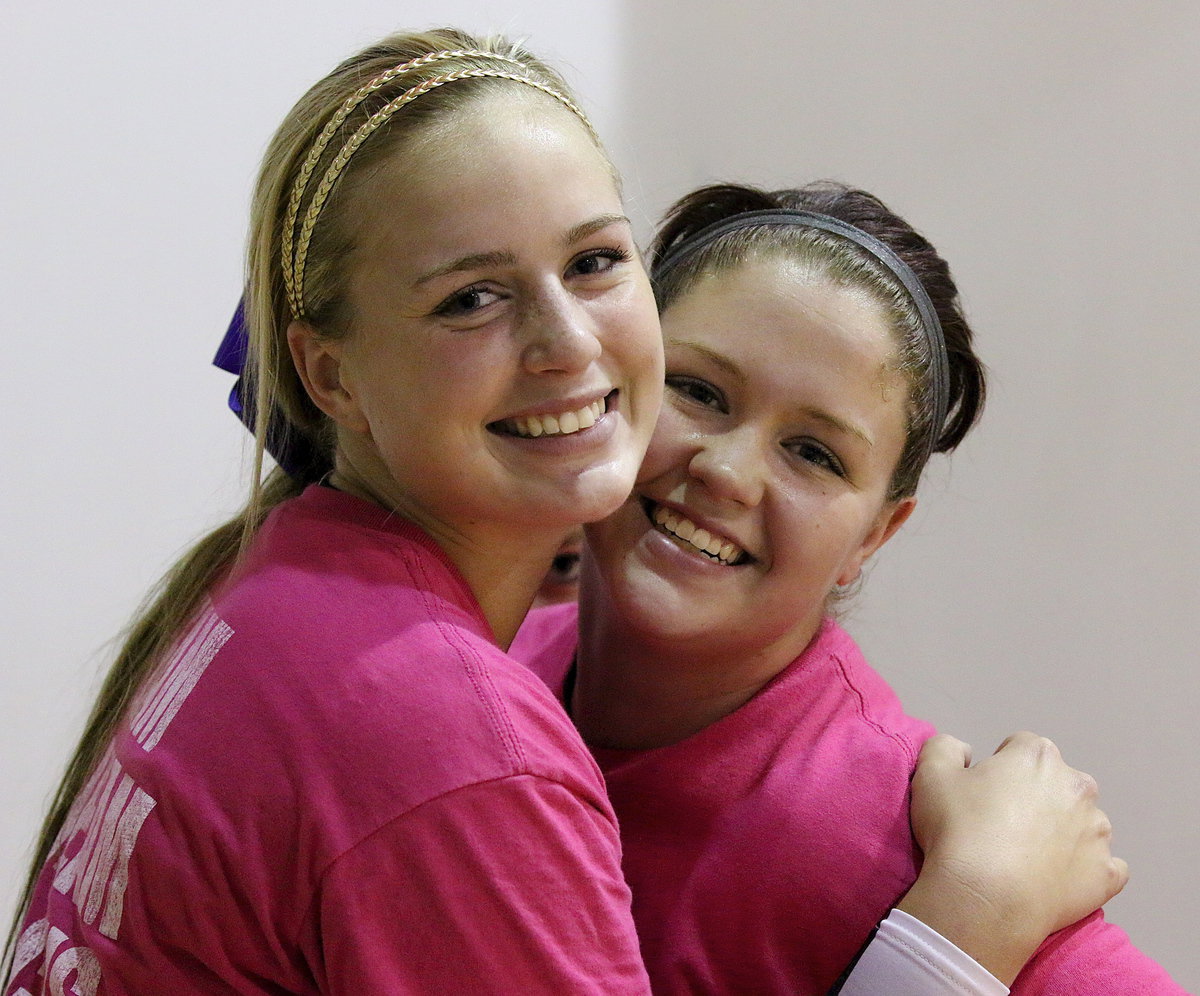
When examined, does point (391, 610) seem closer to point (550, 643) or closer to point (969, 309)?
point (550, 643)

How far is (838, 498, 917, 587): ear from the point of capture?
48.1 inches

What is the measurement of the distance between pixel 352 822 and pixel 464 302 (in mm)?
361

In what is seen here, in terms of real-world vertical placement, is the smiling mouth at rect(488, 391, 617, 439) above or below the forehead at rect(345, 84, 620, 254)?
below

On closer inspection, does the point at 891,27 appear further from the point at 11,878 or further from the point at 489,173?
the point at 11,878

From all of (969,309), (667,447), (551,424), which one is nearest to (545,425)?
(551,424)

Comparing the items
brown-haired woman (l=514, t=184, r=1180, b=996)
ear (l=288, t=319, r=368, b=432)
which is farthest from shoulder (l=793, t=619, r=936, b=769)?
ear (l=288, t=319, r=368, b=432)

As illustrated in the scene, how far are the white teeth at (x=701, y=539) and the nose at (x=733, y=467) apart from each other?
3cm

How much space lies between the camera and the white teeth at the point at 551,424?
94 centimetres

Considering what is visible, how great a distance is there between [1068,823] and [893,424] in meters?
0.37

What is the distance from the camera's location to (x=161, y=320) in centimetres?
183

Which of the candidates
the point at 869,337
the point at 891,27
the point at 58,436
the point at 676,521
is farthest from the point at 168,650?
the point at 891,27

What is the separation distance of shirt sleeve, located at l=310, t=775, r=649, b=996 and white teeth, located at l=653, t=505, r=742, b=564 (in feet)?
1.28

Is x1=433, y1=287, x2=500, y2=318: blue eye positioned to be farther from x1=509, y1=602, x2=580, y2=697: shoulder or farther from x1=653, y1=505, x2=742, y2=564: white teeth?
x1=509, y1=602, x2=580, y2=697: shoulder

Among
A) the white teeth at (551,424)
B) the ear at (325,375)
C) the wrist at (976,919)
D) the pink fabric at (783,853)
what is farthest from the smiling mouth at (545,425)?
the wrist at (976,919)
